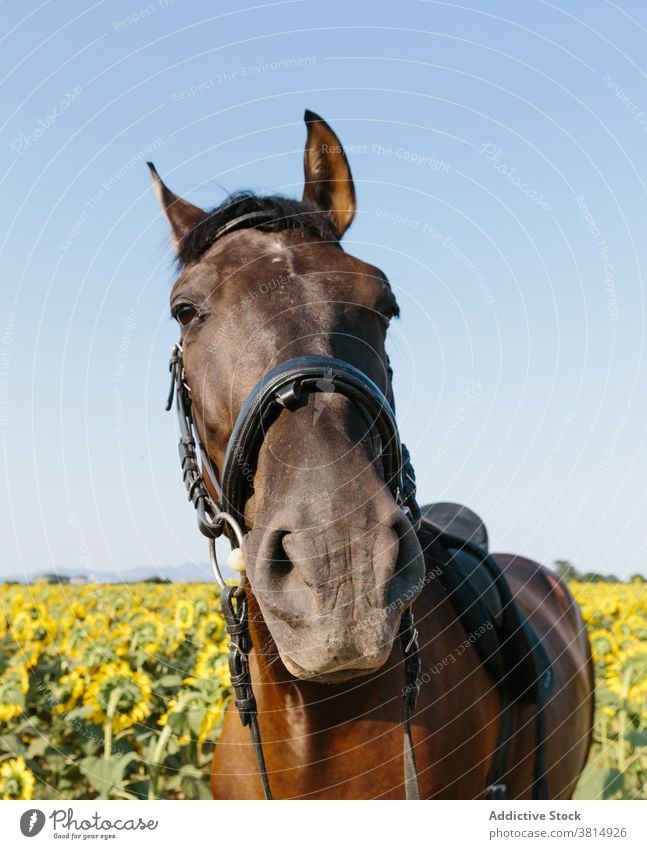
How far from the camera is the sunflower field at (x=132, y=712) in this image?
6.57m

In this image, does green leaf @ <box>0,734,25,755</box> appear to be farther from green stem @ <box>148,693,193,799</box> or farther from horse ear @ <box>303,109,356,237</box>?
horse ear @ <box>303,109,356,237</box>

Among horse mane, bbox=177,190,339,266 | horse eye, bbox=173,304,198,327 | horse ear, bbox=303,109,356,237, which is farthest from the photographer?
horse ear, bbox=303,109,356,237

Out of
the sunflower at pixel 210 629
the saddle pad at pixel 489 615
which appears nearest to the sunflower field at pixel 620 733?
the saddle pad at pixel 489 615

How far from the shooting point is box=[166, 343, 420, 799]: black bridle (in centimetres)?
257

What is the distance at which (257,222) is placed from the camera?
3.34m

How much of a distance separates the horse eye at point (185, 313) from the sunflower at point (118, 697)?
445 cm

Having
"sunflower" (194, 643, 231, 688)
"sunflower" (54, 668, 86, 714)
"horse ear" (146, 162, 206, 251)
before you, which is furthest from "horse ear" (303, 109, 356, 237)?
"sunflower" (54, 668, 86, 714)

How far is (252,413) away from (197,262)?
106 centimetres

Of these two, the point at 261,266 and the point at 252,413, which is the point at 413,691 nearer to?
the point at 252,413

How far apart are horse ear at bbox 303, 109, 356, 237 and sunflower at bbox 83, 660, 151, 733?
4.57 meters

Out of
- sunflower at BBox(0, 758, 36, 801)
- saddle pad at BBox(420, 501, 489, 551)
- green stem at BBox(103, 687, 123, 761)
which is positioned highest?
saddle pad at BBox(420, 501, 489, 551)

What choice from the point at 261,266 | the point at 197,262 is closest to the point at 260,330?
the point at 261,266

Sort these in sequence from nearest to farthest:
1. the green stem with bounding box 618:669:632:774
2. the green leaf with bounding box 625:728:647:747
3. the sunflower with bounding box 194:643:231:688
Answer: the sunflower with bounding box 194:643:231:688, the green leaf with bounding box 625:728:647:747, the green stem with bounding box 618:669:632:774
